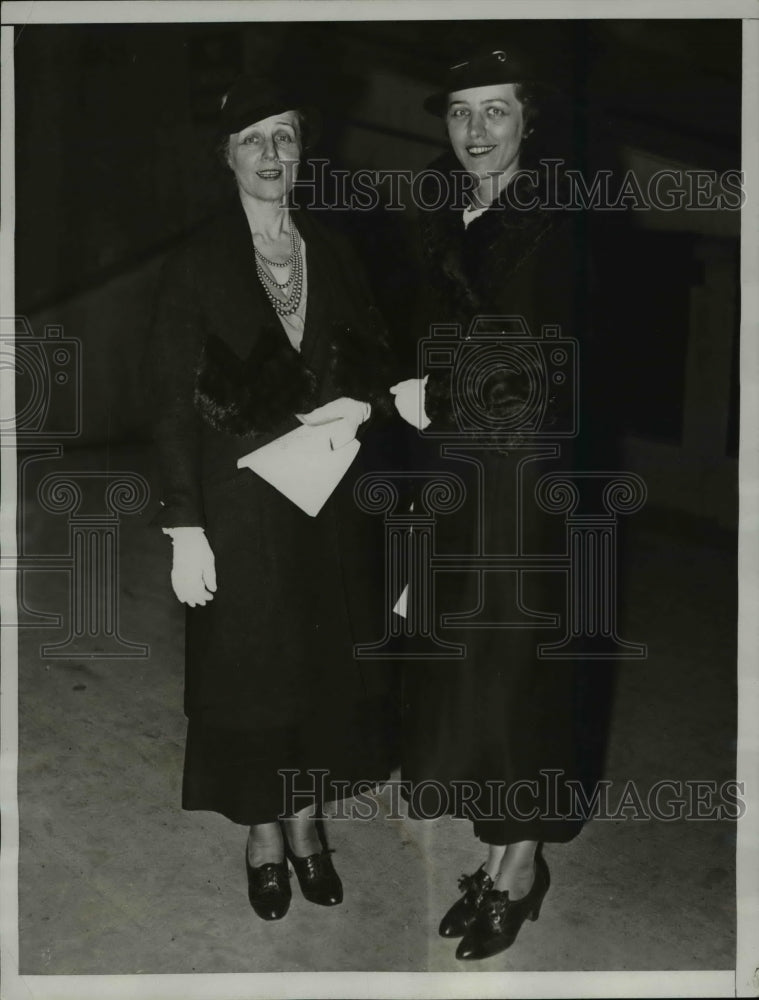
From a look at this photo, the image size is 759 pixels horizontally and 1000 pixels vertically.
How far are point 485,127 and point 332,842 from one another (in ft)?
3.90

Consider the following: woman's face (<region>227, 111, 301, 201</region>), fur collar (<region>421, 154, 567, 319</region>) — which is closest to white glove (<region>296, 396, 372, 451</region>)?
fur collar (<region>421, 154, 567, 319</region>)

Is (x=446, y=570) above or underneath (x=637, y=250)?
→ underneath

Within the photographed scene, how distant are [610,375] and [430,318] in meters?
0.31

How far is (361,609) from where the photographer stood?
154cm

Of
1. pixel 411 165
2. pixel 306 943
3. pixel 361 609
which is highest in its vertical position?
pixel 411 165

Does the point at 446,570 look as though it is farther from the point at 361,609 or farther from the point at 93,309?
the point at 93,309

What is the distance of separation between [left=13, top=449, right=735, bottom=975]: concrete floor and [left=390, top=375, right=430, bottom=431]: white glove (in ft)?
1.34

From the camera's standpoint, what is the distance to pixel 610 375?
153 cm

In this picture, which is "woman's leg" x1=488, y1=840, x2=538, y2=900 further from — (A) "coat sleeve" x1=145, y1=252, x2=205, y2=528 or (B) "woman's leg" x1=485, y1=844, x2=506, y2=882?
(A) "coat sleeve" x1=145, y1=252, x2=205, y2=528

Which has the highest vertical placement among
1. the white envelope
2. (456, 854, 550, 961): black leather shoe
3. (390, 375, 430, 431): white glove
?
(390, 375, 430, 431): white glove

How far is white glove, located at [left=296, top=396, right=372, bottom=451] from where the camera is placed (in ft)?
4.95

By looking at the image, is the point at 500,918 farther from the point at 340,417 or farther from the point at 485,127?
the point at 485,127

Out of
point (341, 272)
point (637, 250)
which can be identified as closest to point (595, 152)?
point (637, 250)

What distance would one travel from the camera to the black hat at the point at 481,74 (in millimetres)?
1496
